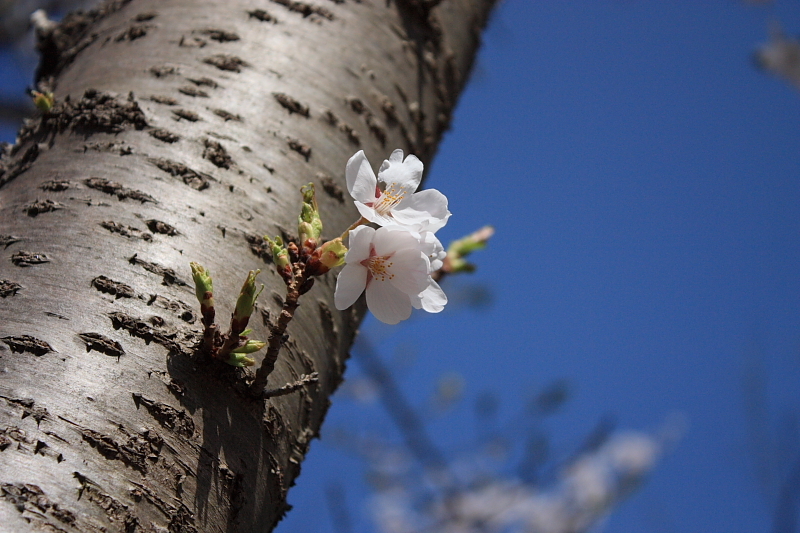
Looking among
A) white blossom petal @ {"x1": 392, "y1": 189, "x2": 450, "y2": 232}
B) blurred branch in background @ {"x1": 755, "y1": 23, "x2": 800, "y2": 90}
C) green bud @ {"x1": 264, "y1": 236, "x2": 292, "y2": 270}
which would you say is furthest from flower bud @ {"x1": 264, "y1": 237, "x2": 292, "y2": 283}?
blurred branch in background @ {"x1": 755, "y1": 23, "x2": 800, "y2": 90}

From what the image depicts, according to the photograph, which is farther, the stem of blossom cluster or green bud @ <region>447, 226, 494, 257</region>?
green bud @ <region>447, 226, 494, 257</region>

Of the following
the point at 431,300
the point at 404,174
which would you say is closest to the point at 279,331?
the point at 431,300

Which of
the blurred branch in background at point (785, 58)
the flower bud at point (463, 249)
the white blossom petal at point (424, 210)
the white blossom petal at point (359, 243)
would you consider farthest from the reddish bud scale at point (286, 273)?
the blurred branch in background at point (785, 58)

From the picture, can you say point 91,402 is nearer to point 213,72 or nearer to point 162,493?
point 162,493

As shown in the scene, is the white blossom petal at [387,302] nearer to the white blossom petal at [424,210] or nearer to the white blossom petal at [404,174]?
the white blossom petal at [424,210]

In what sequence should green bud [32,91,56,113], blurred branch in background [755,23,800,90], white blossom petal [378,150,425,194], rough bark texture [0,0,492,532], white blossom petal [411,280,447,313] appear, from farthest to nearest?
1. blurred branch in background [755,23,800,90]
2. green bud [32,91,56,113]
3. white blossom petal [378,150,425,194]
4. white blossom petal [411,280,447,313]
5. rough bark texture [0,0,492,532]

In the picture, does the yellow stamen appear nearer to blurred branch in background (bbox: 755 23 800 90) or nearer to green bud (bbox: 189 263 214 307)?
green bud (bbox: 189 263 214 307)

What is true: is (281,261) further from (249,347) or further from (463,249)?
(463,249)
